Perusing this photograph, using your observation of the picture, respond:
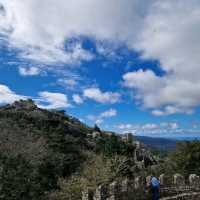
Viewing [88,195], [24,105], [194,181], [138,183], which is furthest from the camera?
[24,105]

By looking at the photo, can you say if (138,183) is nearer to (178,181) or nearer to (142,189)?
(142,189)

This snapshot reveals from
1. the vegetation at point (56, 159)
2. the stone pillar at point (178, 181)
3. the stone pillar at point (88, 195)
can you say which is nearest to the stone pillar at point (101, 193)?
the stone pillar at point (88, 195)

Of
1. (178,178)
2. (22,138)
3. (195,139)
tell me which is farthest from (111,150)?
(178,178)

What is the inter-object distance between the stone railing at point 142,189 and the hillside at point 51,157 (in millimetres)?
8129

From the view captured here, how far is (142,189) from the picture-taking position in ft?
54.2

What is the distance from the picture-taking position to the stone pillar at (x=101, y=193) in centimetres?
1492

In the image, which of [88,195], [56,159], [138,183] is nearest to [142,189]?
[138,183]

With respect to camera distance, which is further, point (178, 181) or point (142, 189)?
point (178, 181)

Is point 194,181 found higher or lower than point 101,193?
higher

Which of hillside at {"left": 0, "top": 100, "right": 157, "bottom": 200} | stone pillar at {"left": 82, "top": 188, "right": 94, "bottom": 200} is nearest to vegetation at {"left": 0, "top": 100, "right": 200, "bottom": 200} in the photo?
hillside at {"left": 0, "top": 100, "right": 157, "bottom": 200}

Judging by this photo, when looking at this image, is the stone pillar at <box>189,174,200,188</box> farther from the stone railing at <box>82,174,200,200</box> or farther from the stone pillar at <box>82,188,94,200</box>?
the stone pillar at <box>82,188,94,200</box>

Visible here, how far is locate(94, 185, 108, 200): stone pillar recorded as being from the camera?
14922mm

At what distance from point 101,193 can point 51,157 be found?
108 ft

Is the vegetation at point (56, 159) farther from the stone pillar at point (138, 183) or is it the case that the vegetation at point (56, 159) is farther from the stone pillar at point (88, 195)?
the stone pillar at point (88, 195)
